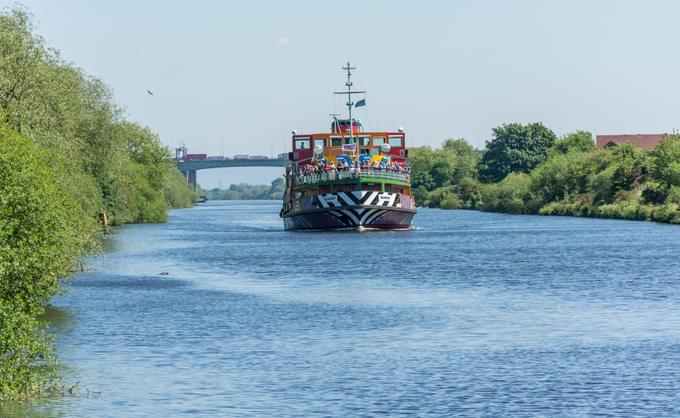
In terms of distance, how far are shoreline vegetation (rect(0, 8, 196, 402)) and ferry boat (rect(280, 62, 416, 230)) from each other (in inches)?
550

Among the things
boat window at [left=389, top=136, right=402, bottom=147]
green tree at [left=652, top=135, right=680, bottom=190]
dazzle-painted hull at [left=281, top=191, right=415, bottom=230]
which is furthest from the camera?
green tree at [left=652, top=135, right=680, bottom=190]

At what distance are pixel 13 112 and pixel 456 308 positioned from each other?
20284 mm

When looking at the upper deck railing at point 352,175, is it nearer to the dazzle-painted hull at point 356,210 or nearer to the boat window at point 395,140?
the dazzle-painted hull at point 356,210

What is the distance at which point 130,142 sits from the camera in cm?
12888

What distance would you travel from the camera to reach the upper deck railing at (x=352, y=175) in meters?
91.3

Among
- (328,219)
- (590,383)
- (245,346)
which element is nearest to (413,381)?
(590,383)

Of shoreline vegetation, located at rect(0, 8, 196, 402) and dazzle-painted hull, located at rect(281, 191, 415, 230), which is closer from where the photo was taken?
shoreline vegetation, located at rect(0, 8, 196, 402)

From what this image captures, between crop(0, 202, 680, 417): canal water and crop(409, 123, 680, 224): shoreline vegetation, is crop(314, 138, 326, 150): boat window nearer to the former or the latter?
crop(409, 123, 680, 224): shoreline vegetation

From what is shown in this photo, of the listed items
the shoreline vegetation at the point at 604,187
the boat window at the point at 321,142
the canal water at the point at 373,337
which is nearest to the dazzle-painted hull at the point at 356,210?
the boat window at the point at 321,142

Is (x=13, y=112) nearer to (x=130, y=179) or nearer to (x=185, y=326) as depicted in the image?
(x=185, y=326)

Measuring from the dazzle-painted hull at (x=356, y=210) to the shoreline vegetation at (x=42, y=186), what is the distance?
46.8ft

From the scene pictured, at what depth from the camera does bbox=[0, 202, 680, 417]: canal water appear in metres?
26.5

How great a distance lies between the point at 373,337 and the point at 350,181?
55.4 m

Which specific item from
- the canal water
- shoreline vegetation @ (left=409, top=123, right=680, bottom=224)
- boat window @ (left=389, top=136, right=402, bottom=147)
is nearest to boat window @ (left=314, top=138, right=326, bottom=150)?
boat window @ (left=389, top=136, right=402, bottom=147)
